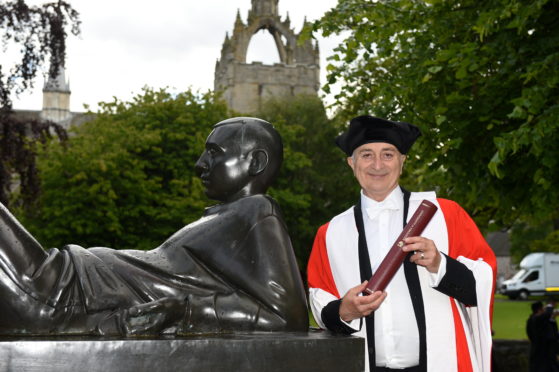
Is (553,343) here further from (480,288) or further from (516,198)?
(480,288)

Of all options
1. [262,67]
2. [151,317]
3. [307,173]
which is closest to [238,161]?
[151,317]

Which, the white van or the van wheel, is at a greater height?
the white van

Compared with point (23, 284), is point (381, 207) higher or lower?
higher

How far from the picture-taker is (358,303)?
122 inches

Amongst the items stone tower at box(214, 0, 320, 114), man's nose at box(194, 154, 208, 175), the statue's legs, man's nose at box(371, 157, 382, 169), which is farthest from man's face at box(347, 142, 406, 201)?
stone tower at box(214, 0, 320, 114)

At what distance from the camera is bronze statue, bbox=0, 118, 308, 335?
10.2 feet

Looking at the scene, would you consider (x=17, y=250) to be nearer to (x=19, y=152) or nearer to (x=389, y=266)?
(x=389, y=266)

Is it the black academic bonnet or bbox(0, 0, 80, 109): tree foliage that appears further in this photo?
bbox(0, 0, 80, 109): tree foliage

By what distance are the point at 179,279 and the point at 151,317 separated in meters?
0.31

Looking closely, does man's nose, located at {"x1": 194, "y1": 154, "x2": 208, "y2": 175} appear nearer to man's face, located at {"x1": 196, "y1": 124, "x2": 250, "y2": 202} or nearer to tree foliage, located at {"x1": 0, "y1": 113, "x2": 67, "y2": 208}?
man's face, located at {"x1": 196, "y1": 124, "x2": 250, "y2": 202}

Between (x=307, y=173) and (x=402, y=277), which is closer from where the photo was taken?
(x=402, y=277)

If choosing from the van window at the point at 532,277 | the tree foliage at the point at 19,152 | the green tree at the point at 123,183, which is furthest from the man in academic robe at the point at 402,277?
the van window at the point at 532,277

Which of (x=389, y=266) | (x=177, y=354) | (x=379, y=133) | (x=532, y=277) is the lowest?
(x=532, y=277)

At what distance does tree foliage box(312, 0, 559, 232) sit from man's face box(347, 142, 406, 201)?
15.2 ft
